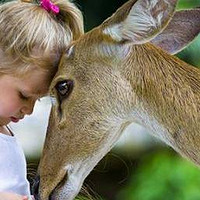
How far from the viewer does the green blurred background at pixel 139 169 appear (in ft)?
15.3

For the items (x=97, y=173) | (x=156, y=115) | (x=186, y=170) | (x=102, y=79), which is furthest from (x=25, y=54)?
(x=97, y=173)

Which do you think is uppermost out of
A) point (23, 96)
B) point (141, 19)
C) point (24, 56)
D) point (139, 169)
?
point (141, 19)

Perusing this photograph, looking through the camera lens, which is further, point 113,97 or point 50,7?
point 50,7

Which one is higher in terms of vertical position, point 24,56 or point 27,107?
point 24,56

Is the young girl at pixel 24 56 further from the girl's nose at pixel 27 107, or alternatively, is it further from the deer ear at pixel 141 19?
the deer ear at pixel 141 19

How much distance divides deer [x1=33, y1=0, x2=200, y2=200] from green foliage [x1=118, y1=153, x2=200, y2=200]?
1.68m

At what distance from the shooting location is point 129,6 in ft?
8.84

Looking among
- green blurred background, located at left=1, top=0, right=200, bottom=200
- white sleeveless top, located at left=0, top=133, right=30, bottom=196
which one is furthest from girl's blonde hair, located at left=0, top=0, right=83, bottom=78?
green blurred background, located at left=1, top=0, right=200, bottom=200

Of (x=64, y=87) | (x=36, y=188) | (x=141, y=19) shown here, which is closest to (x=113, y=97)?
(x=64, y=87)

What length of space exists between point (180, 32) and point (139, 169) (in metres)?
2.07

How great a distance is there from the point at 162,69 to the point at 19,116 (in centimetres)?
54

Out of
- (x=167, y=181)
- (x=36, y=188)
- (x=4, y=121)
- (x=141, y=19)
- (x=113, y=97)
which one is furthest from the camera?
(x=167, y=181)

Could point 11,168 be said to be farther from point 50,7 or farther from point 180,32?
point 180,32

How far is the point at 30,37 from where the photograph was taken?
300cm
